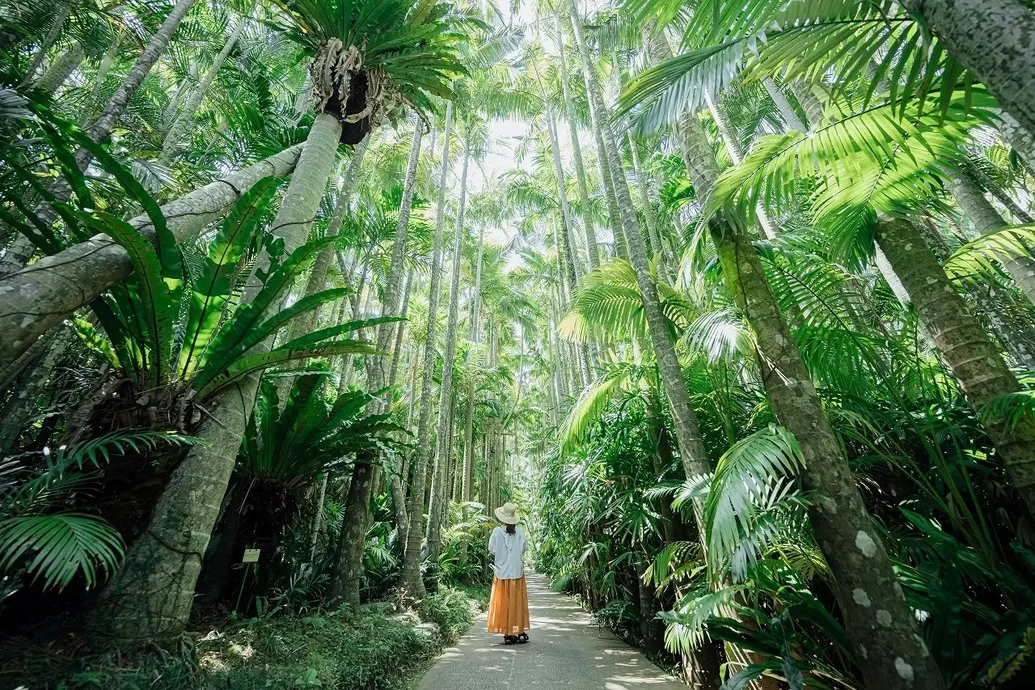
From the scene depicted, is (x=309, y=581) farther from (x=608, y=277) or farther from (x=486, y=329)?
(x=486, y=329)

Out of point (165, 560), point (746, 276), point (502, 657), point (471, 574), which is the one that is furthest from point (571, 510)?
point (471, 574)

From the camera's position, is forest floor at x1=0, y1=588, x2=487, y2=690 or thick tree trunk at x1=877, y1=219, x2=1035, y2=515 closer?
forest floor at x1=0, y1=588, x2=487, y2=690

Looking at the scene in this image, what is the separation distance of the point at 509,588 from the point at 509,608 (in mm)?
186

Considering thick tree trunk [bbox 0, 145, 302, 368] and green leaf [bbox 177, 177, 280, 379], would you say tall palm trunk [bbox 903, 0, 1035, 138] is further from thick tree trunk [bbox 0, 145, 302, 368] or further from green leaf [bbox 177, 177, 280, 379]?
thick tree trunk [bbox 0, 145, 302, 368]

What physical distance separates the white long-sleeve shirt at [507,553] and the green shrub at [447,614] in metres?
0.81

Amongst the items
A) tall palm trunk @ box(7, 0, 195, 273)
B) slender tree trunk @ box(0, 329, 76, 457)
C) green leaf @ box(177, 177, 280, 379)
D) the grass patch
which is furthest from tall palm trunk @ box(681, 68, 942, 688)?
the grass patch

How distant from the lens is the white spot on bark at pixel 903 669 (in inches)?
65.6

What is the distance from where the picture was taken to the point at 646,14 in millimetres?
2410

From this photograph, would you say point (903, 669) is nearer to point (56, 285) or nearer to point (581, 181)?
point (56, 285)

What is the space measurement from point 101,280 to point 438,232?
17.9 feet

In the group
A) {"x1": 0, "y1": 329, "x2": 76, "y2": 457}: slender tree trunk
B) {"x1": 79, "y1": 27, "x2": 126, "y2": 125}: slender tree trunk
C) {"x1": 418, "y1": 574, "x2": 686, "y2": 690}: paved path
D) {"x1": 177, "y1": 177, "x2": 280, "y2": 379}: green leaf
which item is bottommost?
{"x1": 418, "y1": 574, "x2": 686, "y2": 690}: paved path

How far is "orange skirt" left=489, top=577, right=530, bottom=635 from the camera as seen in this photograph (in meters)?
4.52

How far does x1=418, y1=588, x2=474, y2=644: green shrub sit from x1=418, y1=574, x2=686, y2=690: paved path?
153 millimetres

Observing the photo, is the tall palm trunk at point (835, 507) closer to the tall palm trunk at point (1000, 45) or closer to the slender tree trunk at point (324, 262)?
the tall palm trunk at point (1000, 45)
